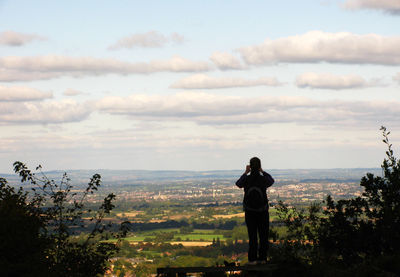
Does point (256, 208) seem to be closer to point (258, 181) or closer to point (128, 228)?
point (258, 181)

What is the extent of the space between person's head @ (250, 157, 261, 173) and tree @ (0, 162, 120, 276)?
5.96 metres

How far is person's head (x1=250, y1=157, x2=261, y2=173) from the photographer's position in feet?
43.4

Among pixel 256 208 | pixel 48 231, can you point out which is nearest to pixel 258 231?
pixel 256 208

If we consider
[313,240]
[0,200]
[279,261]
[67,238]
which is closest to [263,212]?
[279,261]

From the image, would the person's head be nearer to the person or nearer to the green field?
the person

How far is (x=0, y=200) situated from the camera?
18.3m

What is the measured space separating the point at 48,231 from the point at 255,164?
864cm

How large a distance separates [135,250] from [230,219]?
5160 centimetres

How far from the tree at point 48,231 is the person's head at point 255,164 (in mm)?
5957

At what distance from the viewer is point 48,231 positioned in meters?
18.3

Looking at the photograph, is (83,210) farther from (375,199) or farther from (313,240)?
(375,199)

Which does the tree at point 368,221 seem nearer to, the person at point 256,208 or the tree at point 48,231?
the person at point 256,208

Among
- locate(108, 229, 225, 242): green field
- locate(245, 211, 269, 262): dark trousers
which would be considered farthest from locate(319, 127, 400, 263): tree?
locate(108, 229, 225, 242): green field

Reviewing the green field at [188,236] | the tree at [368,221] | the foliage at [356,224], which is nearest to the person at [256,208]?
the foliage at [356,224]
